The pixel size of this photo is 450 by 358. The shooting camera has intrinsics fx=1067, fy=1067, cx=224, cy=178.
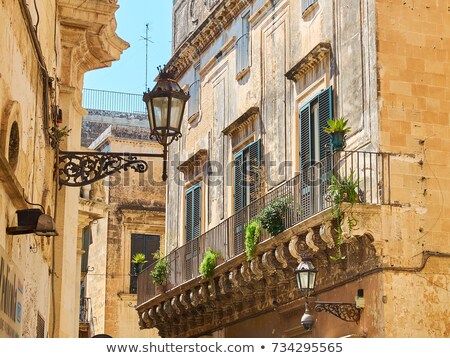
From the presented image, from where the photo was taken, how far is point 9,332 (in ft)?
28.9

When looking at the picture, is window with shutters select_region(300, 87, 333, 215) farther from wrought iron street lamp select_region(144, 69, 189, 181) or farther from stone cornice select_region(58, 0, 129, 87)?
wrought iron street lamp select_region(144, 69, 189, 181)

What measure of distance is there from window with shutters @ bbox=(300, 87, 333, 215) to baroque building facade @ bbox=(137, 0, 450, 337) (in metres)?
0.04

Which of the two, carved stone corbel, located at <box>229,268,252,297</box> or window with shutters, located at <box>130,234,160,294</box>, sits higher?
window with shutters, located at <box>130,234,160,294</box>

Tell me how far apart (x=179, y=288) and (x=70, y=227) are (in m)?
8.91

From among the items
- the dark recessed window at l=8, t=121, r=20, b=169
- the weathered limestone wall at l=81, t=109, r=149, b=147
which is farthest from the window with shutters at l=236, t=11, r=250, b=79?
the weathered limestone wall at l=81, t=109, r=149, b=147

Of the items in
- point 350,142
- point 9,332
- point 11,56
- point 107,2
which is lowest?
point 9,332

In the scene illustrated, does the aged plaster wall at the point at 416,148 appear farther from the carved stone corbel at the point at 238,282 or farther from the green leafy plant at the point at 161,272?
the green leafy plant at the point at 161,272

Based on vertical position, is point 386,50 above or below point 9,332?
above

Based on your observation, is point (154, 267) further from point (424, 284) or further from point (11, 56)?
point (11, 56)

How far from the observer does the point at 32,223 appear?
934cm

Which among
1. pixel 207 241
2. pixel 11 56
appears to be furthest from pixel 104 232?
pixel 11 56

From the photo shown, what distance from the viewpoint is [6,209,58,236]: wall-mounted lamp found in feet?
30.4

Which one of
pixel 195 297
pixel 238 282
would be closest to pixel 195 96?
pixel 195 297

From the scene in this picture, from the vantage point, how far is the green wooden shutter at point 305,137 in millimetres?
19156
